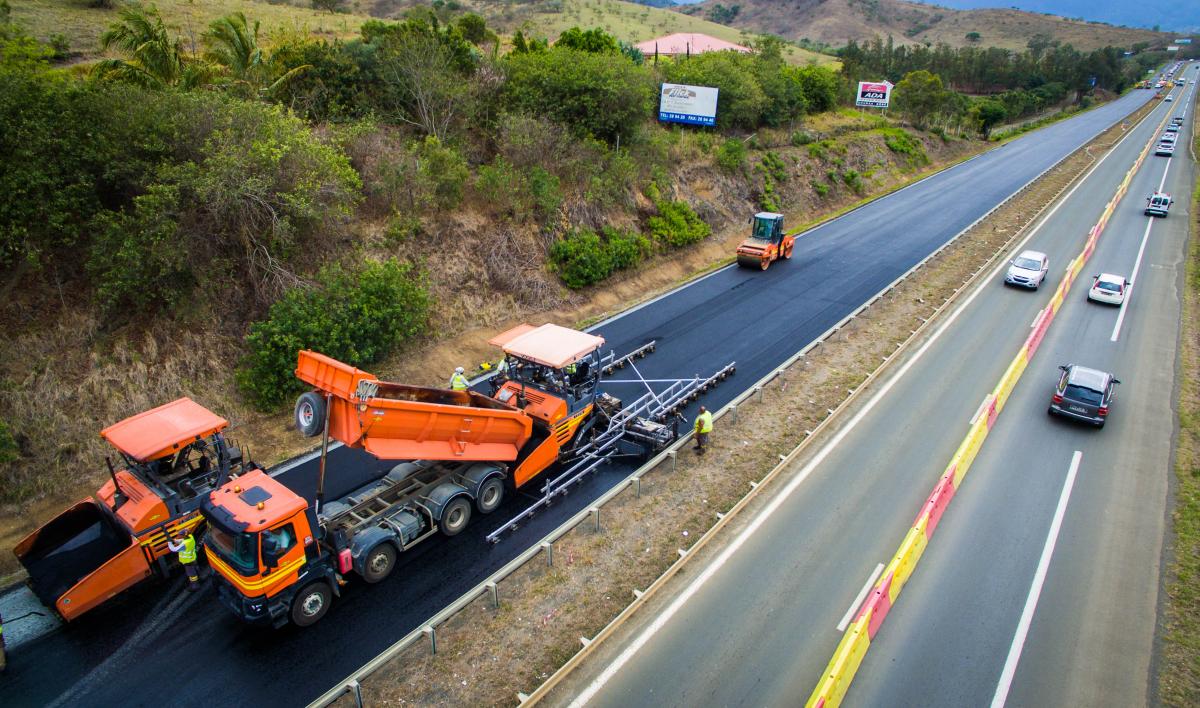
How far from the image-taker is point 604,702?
9.05 meters

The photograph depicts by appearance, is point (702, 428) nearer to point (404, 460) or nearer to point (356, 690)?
point (404, 460)

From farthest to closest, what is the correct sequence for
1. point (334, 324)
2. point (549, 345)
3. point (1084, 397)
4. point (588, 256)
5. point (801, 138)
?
1. point (801, 138)
2. point (588, 256)
3. point (334, 324)
4. point (1084, 397)
5. point (549, 345)

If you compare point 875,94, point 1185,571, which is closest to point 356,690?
point 1185,571

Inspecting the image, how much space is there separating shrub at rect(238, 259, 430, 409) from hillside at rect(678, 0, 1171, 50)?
495ft

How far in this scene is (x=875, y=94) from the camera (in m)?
54.3

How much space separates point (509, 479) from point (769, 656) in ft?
20.3

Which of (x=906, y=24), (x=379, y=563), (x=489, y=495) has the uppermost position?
(x=906, y=24)

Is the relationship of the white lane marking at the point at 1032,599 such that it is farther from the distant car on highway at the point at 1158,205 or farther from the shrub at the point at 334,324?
the distant car on highway at the point at 1158,205

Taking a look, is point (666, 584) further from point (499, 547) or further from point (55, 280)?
point (55, 280)

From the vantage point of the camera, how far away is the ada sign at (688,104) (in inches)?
1427

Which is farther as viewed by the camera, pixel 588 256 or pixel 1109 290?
pixel 588 256

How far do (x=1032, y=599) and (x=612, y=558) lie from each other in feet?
23.5

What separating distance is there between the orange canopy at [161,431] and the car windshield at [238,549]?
209 centimetres

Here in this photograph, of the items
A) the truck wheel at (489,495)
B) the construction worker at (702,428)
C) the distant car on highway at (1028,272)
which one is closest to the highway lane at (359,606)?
the truck wheel at (489,495)
